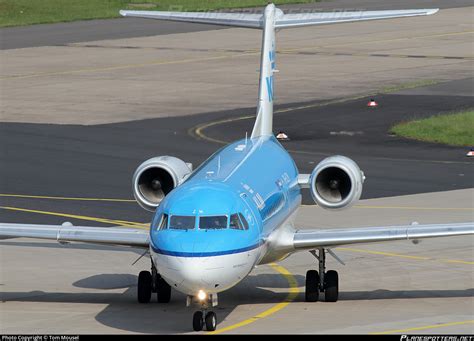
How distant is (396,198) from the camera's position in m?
38.3

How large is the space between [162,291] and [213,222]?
11.9 ft

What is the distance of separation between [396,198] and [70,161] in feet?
38.4

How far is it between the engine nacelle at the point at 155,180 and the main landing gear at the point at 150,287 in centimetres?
142

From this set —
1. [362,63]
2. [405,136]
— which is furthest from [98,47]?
[405,136]

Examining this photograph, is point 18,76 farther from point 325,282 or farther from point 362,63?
point 325,282

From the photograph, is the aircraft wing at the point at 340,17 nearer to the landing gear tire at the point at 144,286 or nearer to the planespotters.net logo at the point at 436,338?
the landing gear tire at the point at 144,286

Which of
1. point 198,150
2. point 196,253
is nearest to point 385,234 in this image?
point 196,253

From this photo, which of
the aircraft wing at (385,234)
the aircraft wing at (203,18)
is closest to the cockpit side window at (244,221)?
the aircraft wing at (385,234)

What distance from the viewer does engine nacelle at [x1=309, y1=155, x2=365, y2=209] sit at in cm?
2705

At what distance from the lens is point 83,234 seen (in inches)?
1037

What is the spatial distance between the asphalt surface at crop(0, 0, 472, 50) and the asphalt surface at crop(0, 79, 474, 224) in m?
26.7

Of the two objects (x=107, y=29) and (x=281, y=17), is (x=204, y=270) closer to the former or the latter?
(x=281, y=17)

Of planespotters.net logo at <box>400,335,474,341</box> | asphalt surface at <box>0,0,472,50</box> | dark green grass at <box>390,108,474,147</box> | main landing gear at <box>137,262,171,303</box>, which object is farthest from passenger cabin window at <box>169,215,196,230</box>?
asphalt surface at <box>0,0,472,50</box>

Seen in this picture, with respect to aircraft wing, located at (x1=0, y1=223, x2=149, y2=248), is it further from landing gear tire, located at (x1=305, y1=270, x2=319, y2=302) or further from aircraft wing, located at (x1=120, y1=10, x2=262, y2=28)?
aircraft wing, located at (x1=120, y1=10, x2=262, y2=28)
